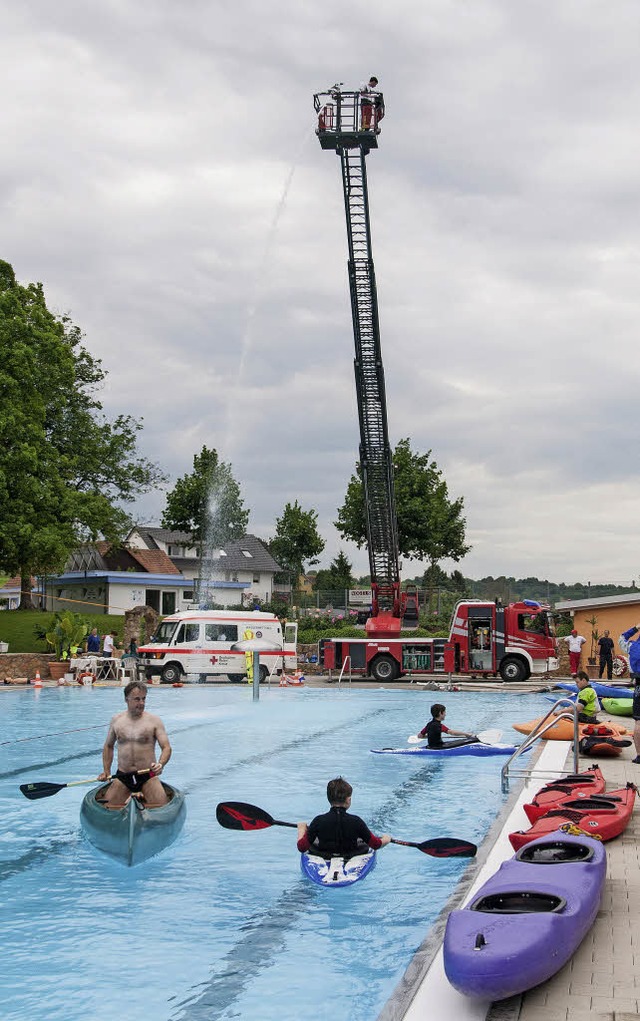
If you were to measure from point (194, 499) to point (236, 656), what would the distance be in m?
19.4

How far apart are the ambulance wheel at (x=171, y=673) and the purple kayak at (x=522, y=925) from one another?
26.4 meters

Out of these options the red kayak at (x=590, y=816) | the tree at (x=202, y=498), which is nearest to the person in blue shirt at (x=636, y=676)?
the red kayak at (x=590, y=816)

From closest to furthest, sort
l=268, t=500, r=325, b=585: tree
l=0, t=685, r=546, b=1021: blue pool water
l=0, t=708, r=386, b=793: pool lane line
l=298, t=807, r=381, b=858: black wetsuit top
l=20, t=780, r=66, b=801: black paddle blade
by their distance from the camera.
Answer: l=0, t=685, r=546, b=1021: blue pool water, l=298, t=807, r=381, b=858: black wetsuit top, l=20, t=780, r=66, b=801: black paddle blade, l=0, t=708, r=386, b=793: pool lane line, l=268, t=500, r=325, b=585: tree

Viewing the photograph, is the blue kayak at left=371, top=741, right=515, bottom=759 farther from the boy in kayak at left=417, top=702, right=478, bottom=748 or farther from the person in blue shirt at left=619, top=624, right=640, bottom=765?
the person in blue shirt at left=619, top=624, right=640, bottom=765

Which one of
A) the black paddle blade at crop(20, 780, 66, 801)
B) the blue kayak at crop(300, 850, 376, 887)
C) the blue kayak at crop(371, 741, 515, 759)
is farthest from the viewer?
the blue kayak at crop(371, 741, 515, 759)

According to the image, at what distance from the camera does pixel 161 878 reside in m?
9.09

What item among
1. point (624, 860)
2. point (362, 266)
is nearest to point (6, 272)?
point (362, 266)

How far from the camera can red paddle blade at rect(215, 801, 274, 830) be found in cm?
922

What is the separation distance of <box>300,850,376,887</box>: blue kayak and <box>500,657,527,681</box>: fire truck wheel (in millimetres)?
24912

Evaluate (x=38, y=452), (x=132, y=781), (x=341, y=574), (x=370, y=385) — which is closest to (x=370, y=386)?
(x=370, y=385)

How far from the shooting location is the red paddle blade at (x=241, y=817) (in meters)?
9.22

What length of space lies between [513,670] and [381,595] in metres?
5.88

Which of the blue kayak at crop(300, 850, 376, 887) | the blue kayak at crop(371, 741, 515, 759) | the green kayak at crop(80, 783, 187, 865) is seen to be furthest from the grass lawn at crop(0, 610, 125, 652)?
the blue kayak at crop(300, 850, 376, 887)

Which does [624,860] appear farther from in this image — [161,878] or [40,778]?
[40,778]
